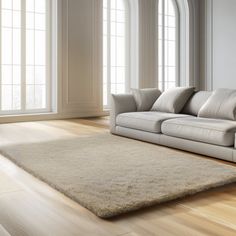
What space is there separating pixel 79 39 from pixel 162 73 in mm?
2266

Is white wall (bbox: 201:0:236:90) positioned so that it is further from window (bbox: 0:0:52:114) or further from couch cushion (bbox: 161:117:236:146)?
couch cushion (bbox: 161:117:236:146)

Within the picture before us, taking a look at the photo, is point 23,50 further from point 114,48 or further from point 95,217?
point 95,217

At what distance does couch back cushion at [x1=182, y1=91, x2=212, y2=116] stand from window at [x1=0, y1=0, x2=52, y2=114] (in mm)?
3172

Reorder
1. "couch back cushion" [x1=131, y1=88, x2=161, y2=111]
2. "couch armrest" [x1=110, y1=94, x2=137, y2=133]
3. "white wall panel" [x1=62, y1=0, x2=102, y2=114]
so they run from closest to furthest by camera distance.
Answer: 1. "couch armrest" [x1=110, y1=94, x2=137, y2=133]
2. "couch back cushion" [x1=131, y1=88, x2=161, y2=111]
3. "white wall panel" [x1=62, y1=0, x2=102, y2=114]

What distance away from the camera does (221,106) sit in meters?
4.11

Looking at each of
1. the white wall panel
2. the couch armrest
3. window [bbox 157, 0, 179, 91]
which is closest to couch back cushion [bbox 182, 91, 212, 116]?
the couch armrest

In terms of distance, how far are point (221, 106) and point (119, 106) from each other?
4.69 ft

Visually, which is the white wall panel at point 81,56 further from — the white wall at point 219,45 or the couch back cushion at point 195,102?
the couch back cushion at point 195,102

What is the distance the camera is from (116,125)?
16.5 ft

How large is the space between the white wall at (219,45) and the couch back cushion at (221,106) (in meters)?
4.01

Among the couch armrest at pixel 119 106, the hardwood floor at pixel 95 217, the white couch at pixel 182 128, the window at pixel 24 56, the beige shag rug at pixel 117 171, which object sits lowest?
the hardwood floor at pixel 95 217

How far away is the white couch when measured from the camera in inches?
140

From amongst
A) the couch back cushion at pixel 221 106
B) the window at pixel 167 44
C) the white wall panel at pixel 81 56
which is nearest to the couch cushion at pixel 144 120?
the couch back cushion at pixel 221 106

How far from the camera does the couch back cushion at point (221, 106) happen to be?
13.1 feet
